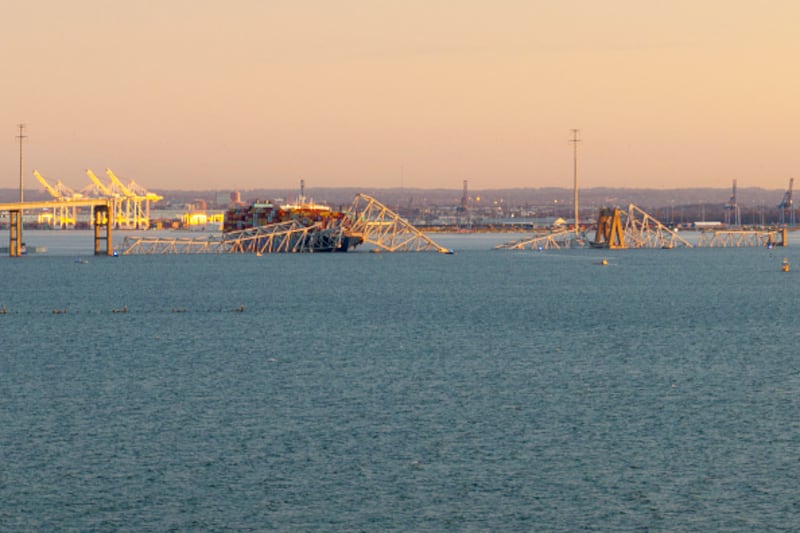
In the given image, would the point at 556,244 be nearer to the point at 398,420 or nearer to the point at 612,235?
the point at 612,235

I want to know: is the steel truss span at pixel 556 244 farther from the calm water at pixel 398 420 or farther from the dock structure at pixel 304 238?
the calm water at pixel 398 420

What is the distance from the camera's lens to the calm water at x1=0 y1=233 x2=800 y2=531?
19.3 meters

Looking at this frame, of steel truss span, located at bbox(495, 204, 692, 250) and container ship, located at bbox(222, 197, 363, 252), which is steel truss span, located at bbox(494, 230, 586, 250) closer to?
steel truss span, located at bbox(495, 204, 692, 250)

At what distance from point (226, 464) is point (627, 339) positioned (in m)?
26.3

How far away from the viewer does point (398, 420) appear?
26.8m

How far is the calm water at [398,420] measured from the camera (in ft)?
63.5

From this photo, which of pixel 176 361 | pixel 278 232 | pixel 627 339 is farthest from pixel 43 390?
pixel 278 232

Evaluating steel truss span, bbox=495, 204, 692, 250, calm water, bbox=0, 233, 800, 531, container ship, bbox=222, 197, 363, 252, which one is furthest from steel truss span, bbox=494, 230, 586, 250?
calm water, bbox=0, 233, 800, 531

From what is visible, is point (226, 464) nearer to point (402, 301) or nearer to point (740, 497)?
point (740, 497)

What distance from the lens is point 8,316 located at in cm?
5694

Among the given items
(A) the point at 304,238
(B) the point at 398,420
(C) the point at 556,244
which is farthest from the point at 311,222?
(B) the point at 398,420

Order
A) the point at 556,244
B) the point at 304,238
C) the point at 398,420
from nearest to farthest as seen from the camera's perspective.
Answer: the point at 398,420
the point at 304,238
the point at 556,244

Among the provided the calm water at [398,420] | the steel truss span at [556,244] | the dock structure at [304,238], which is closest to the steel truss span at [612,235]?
the steel truss span at [556,244]

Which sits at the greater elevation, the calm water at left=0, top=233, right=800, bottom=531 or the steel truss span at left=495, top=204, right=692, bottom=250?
the steel truss span at left=495, top=204, right=692, bottom=250
